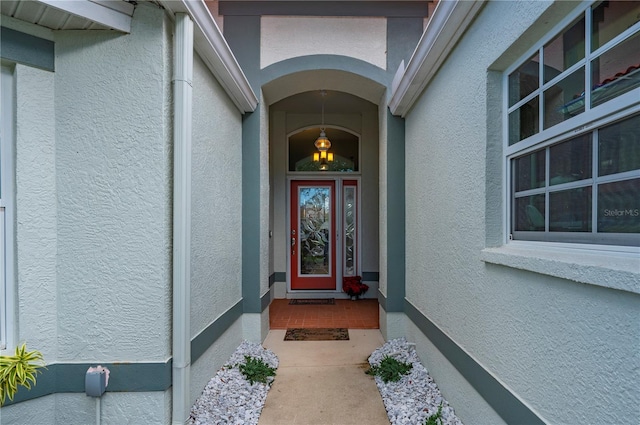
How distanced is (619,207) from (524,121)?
31.1 inches

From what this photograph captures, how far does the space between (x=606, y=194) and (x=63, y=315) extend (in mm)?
3011

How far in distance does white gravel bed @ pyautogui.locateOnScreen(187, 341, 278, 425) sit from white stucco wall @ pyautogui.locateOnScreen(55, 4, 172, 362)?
2.33 feet

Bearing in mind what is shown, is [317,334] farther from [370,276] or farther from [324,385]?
[370,276]

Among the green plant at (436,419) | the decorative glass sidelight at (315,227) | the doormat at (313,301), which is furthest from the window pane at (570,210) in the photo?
the decorative glass sidelight at (315,227)

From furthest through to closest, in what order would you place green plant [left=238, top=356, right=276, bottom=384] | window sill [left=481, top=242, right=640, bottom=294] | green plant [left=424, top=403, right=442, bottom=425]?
green plant [left=238, top=356, right=276, bottom=384], green plant [left=424, top=403, right=442, bottom=425], window sill [left=481, top=242, right=640, bottom=294]

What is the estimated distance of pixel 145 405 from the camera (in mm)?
2092

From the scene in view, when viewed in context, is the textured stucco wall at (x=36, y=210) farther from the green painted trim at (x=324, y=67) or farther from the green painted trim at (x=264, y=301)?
the green painted trim at (x=324, y=67)

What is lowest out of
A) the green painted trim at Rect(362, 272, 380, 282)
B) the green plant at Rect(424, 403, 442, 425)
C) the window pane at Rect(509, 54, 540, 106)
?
the green plant at Rect(424, 403, 442, 425)

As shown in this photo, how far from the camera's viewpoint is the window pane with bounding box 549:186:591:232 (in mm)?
1433

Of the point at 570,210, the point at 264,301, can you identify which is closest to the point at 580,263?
the point at 570,210

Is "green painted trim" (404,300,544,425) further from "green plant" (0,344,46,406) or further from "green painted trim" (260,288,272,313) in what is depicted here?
"green plant" (0,344,46,406)

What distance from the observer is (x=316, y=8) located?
3.99 meters

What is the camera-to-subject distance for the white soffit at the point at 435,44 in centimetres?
213

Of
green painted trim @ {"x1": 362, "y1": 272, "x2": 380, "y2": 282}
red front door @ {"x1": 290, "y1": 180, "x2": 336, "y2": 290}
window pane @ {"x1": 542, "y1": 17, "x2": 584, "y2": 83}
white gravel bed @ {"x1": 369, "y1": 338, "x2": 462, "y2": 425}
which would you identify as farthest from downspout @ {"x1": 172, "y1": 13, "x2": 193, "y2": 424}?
green painted trim @ {"x1": 362, "y1": 272, "x2": 380, "y2": 282}
